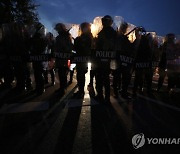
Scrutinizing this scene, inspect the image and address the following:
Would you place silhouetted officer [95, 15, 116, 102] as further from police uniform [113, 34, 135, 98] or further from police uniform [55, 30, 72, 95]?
police uniform [55, 30, 72, 95]

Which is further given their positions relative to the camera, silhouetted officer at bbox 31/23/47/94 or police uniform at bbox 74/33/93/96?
silhouetted officer at bbox 31/23/47/94

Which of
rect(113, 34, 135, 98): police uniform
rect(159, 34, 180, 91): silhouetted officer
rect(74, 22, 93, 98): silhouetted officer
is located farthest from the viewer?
rect(159, 34, 180, 91): silhouetted officer

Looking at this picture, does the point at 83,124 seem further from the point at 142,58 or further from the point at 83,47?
the point at 142,58

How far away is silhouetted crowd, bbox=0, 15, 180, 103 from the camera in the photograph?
7546mm

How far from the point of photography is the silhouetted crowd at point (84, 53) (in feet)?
24.8

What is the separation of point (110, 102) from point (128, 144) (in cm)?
323

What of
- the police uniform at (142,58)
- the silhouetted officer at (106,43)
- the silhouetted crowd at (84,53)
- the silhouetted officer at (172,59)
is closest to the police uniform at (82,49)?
the silhouetted crowd at (84,53)

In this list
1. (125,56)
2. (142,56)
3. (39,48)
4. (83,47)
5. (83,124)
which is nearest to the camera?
(83,124)

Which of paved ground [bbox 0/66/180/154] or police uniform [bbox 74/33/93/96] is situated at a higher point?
police uniform [bbox 74/33/93/96]

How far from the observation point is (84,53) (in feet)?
27.5

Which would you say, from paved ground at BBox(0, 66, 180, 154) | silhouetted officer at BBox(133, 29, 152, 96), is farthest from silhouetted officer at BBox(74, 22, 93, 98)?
silhouetted officer at BBox(133, 29, 152, 96)

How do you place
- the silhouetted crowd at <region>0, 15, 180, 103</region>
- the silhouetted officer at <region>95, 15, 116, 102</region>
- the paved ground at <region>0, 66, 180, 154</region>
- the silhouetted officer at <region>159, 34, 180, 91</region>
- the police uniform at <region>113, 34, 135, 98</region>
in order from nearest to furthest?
the paved ground at <region>0, 66, 180, 154</region> → the silhouetted officer at <region>95, 15, 116, 102</region> → the silhouetted crowd at <region>0, 15, 180, 103</region> → the police uniform at <region>113, 34, 135, 98</region> → the silhouetted officer at <region>159, 34, 180, 91</region>

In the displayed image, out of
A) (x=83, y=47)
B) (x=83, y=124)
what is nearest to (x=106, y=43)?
(x=83, y=47)

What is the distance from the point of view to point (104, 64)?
7.46 m
